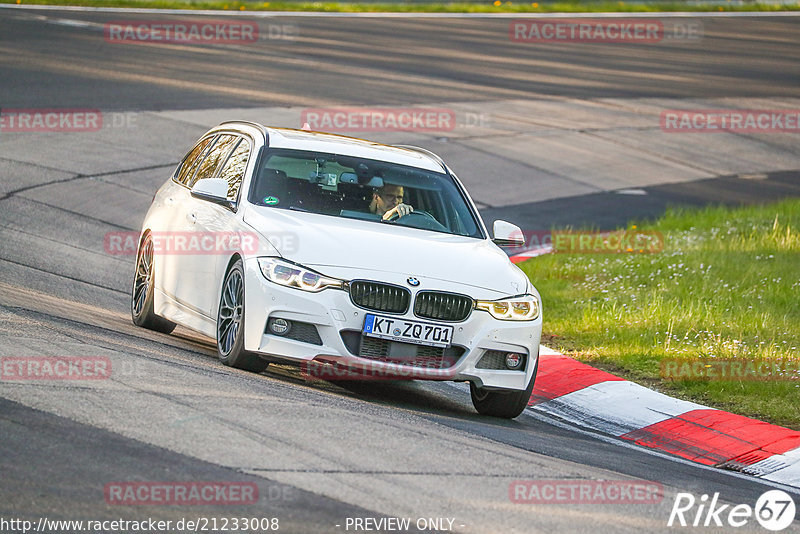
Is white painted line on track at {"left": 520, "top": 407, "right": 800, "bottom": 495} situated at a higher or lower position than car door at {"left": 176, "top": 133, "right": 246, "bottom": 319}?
lower

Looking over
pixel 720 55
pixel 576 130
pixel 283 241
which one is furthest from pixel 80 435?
pixel 720 55

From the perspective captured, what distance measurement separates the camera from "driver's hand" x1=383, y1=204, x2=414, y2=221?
9.11m

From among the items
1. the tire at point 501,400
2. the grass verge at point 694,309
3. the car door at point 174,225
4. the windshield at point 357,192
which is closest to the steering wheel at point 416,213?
the windshield at point 357,192

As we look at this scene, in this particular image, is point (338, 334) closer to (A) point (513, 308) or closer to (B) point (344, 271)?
(B) point (344, 271)

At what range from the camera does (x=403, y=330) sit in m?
7.86

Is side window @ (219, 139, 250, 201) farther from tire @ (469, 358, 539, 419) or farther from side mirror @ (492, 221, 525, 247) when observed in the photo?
tire @ (469, 358, 539, 419)

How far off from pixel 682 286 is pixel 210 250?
5.96m

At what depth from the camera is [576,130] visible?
24.4m

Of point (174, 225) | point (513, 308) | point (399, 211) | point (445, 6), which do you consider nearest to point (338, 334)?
point (513, 308)

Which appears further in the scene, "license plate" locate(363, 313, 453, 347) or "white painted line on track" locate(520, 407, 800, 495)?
"license plate" locate(363, 313, 453, 347)

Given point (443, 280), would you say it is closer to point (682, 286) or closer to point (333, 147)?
point (333, 147)

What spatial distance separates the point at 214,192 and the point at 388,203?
4.14 ft

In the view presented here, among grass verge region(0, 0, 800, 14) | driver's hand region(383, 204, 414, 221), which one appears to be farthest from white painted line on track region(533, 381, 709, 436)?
grass verge region(0, 0, 800, 14)

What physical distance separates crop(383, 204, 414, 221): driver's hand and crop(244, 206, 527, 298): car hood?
0.27 meters
